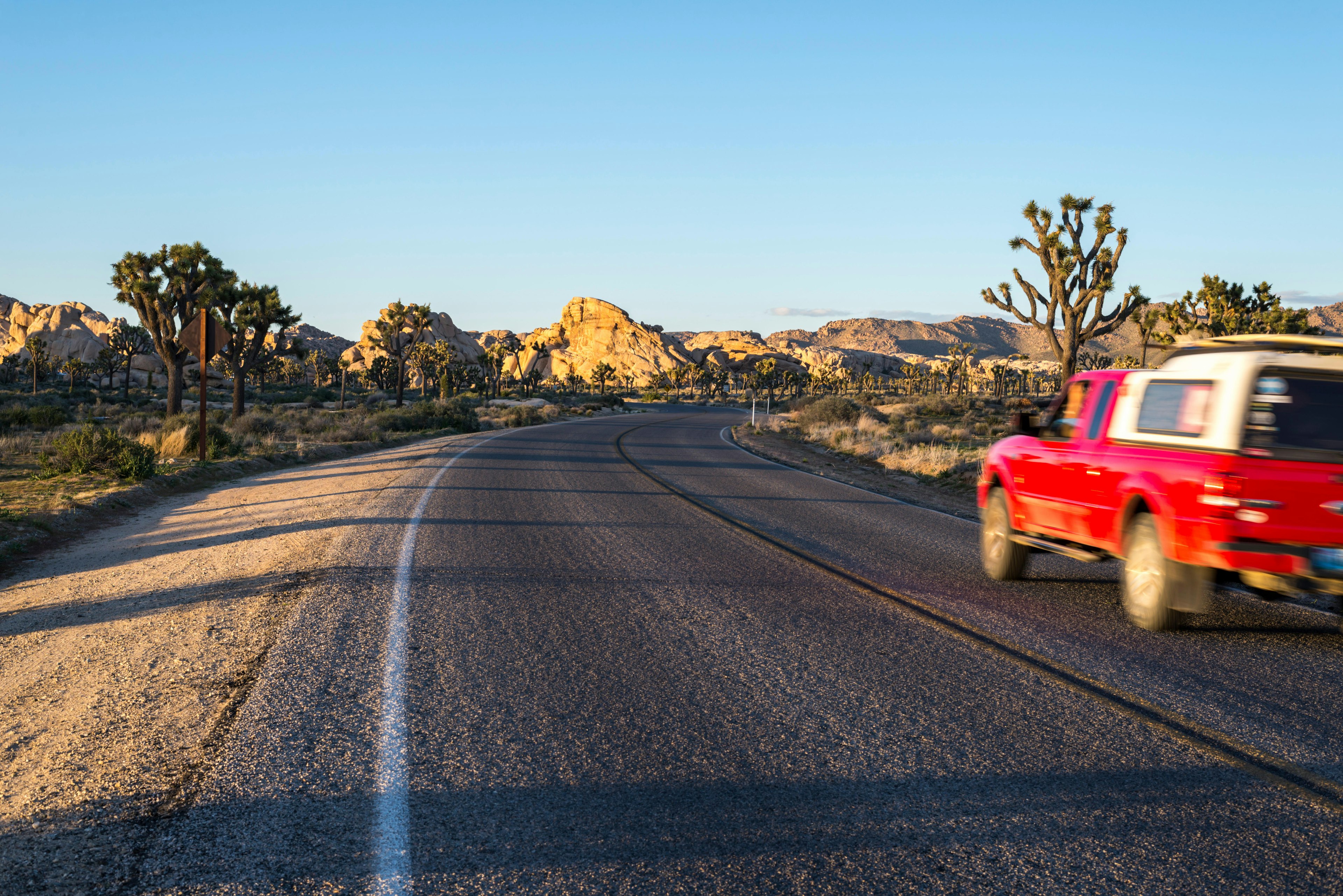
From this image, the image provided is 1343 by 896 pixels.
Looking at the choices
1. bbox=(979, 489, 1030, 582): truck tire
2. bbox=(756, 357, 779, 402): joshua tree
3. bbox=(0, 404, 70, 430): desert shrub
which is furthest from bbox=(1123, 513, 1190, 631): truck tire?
bbox=(756, 357, 779, 402): joshua tree

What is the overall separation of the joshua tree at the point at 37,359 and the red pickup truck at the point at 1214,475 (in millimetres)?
83756

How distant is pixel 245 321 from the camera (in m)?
40.8

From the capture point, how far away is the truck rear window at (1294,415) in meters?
6.14

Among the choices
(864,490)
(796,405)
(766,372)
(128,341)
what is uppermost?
(128,341)

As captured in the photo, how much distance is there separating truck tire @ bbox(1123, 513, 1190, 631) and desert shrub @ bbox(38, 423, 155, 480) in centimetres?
1475

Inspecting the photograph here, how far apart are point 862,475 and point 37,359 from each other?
3550 inches

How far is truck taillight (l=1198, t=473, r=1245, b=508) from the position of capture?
6.08 meters

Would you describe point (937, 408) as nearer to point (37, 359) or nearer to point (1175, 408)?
point (1175, 408)

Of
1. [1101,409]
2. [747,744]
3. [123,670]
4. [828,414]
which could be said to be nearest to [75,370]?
[828,414]

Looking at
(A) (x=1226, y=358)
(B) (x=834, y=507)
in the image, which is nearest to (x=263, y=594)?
(A) (x=1226, y=358)

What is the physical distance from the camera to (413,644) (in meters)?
6.15

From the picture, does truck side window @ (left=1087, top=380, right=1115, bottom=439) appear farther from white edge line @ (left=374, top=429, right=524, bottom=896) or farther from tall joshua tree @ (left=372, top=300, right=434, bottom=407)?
tall joshua tree @ (left=372, top=300, right=434, bottom=407)

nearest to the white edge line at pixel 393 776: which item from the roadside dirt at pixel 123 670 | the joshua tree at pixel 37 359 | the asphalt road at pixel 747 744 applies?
the asphalt road at pixel 747 744

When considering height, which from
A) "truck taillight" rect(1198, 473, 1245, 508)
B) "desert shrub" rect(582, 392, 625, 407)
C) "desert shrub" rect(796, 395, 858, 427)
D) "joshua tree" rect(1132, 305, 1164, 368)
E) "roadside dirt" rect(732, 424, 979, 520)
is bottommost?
"desert shrub" rect(582, 392, 625, 407)
